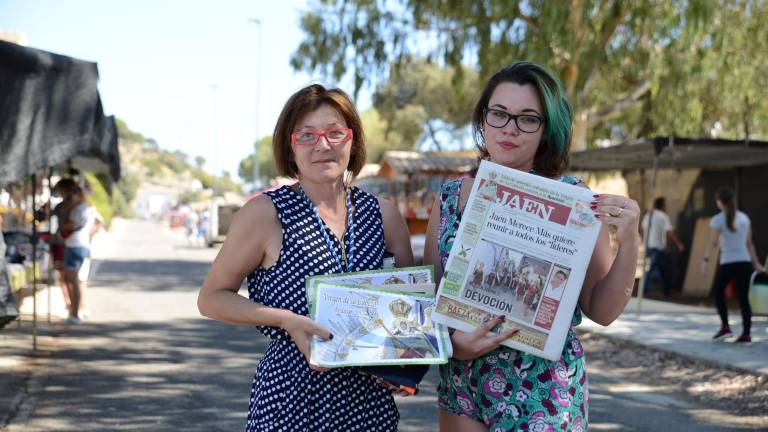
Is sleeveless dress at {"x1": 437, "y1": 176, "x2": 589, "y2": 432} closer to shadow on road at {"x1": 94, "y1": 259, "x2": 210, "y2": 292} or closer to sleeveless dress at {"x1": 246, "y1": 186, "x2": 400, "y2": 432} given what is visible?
sleeveless dress at {"x1": 246, "y1": 186, "x2": 400, "y2": 432}

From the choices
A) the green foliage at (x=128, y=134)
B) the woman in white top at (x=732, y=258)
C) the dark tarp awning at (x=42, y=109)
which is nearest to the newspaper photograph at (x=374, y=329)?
the dark tarp awning at (x=42, y=109)

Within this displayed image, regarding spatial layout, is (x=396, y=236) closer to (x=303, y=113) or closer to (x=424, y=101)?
(x=303, y=113)

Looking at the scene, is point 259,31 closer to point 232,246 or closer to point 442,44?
point 442,44

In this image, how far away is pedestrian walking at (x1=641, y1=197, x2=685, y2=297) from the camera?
17016 millimetres

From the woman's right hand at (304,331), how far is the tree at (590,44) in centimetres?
1222

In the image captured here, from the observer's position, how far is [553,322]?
8.02 feet

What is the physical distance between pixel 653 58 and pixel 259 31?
32285mm

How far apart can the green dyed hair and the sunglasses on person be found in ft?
1.45

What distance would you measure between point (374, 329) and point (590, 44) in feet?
43.9

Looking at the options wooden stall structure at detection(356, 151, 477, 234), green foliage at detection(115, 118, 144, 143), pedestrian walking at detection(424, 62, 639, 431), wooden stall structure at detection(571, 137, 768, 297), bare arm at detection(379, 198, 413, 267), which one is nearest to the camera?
pedestrian walking at detection(424, 62, 639, 431)

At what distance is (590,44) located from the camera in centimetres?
1498

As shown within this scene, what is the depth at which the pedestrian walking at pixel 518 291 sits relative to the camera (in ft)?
8.22

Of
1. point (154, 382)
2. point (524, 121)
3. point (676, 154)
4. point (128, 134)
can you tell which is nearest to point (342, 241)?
point (524, 121)

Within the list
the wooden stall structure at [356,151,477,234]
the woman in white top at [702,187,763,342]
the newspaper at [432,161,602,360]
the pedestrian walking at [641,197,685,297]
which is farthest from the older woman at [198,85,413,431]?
the wooden stall structure at [356,151,477,234]
